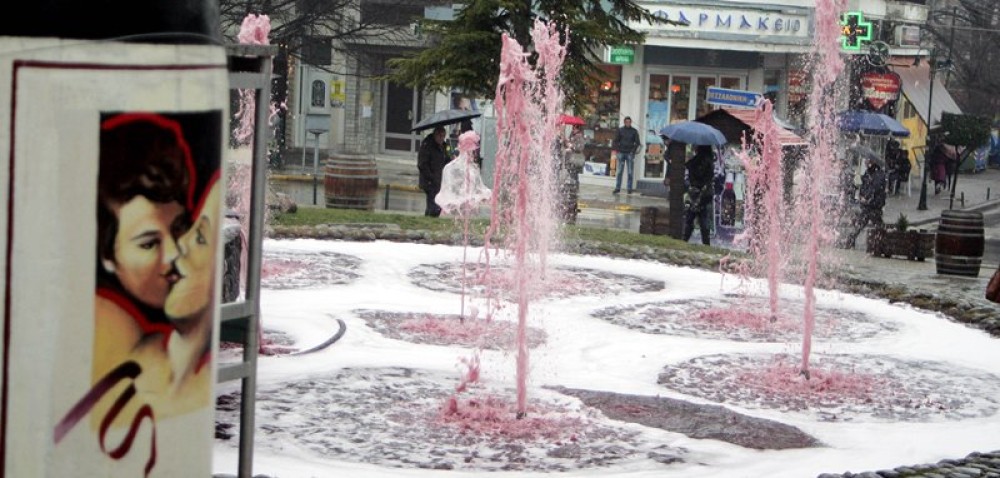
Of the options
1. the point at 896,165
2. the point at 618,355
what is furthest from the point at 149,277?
the point at 896,165

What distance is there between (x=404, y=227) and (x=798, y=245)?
5.73m

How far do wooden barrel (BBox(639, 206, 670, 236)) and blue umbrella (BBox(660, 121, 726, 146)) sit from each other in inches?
46.7

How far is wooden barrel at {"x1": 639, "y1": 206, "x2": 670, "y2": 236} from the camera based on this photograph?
22.8 m

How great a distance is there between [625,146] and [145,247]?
30251 millimetres

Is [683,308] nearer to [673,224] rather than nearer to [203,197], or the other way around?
[673,224]

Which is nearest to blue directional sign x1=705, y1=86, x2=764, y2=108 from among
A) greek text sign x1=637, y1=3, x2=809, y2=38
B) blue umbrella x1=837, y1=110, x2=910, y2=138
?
blue umbrella x1=837, y1=110, x2=910, y2=138

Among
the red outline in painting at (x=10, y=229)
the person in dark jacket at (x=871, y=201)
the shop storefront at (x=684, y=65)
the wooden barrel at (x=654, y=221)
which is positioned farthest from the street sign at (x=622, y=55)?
the red outline in painting at (x=10, y=229)

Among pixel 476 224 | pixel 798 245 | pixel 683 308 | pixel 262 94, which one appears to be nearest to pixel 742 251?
pixel 798 245

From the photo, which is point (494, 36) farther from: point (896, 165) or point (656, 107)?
point (896, 165)

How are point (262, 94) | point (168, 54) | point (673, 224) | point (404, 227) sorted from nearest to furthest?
point (168, 54) < point (262, 94) < point (404, 227) < point (673, 224)

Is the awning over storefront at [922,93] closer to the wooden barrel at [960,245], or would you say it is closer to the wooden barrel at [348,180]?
the wooden barrel at [348,180]

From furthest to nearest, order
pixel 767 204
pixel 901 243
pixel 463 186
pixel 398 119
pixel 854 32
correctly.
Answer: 1. pixel 398 119
2. pixel 854 32
3. pixel 901 243
4. pixel 767 204
5. pixel 463 186

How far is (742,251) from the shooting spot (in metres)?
19.7

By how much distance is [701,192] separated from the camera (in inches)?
848
